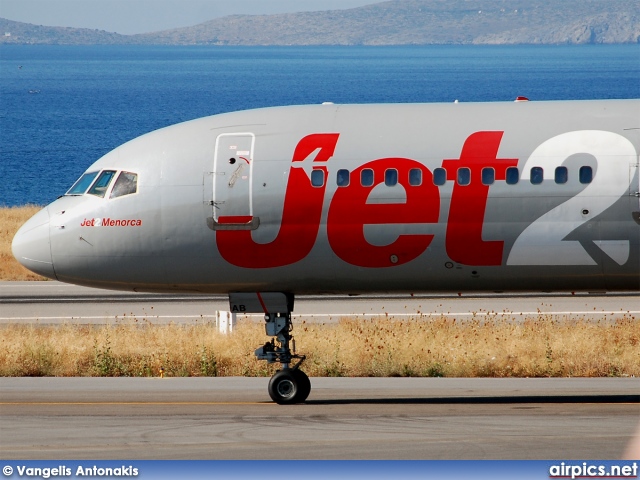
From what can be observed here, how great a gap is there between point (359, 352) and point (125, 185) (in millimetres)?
7203

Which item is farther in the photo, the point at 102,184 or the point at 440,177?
the point at 102,184

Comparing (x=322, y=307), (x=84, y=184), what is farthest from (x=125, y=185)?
(x=322, y=307)

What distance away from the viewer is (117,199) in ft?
62.1

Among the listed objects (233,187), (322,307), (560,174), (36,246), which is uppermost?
(322,307)

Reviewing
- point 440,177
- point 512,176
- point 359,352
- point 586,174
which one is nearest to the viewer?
point 586,174

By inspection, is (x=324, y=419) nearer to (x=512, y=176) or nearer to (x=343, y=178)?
(x=343, y=178)

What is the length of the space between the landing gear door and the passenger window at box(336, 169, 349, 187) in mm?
1537

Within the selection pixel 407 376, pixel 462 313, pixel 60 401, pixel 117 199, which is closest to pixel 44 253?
pixel 117 199

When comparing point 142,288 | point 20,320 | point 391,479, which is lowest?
point 391,479

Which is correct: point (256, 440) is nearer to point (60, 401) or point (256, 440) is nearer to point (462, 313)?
point (60, 401)

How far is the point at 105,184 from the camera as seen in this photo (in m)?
19.2

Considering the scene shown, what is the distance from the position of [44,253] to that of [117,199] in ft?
5.18

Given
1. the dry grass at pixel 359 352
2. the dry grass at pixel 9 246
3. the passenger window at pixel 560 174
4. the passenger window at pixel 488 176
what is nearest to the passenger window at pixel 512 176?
the passenger window at pixel 488 176

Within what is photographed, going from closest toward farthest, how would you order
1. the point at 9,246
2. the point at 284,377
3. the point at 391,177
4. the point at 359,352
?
1. the point at 391,177
2. the point at 284,377
3. the point at 359,352
4. the point at 9,246
